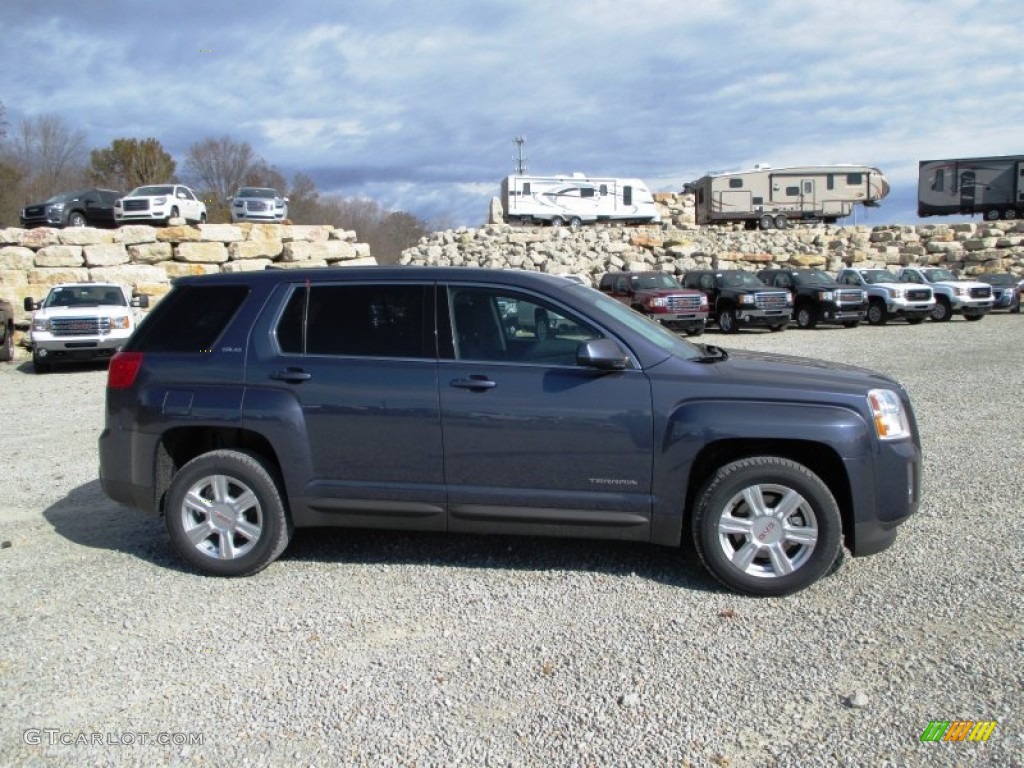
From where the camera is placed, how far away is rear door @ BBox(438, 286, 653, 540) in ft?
14.2

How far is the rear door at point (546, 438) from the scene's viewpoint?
4.34m

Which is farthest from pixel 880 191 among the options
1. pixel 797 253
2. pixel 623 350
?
pixel 623 350

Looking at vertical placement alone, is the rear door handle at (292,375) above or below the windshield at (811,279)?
below

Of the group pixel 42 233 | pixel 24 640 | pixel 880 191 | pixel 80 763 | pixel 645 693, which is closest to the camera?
pixel 80 763

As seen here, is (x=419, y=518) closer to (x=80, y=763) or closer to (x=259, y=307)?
(x=259, y=307)

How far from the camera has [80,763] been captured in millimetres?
2975

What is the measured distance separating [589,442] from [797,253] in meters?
34.9

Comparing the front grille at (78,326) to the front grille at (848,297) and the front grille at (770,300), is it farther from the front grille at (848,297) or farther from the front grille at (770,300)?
the front grille at (848,297)

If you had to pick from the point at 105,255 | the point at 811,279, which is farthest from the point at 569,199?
the point at 105,255

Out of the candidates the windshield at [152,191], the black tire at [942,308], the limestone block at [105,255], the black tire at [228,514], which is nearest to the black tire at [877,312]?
the black tire at [942,308]

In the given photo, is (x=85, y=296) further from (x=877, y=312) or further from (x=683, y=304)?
(x=877, y=312)

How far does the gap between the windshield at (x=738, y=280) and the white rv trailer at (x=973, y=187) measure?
66.6 feet

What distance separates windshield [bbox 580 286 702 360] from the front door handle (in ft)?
2.34

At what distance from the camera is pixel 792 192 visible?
138 feet
